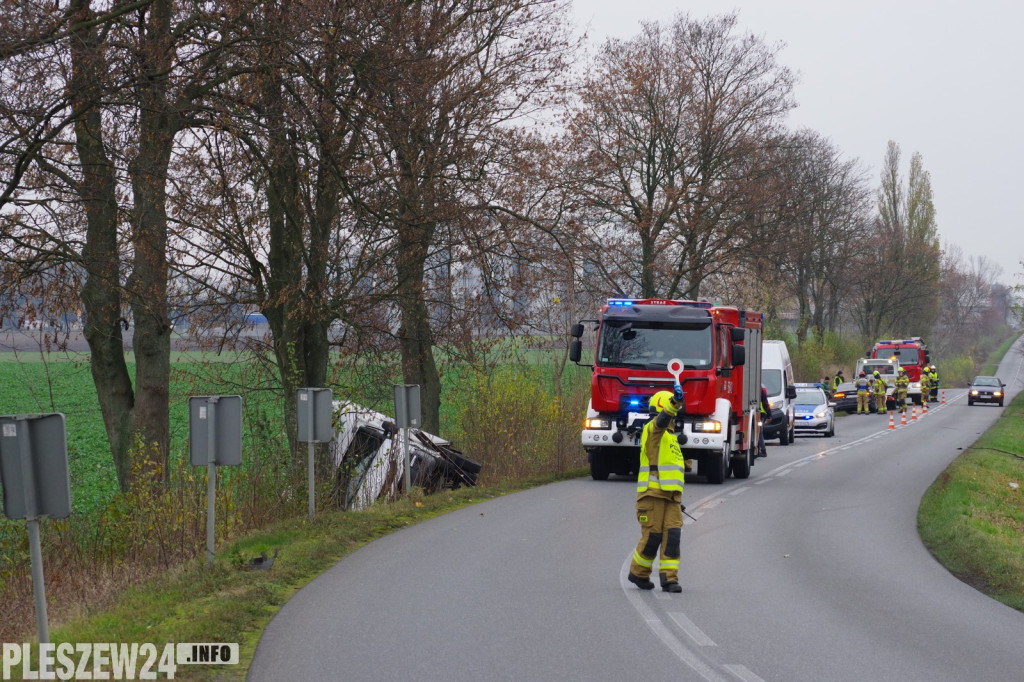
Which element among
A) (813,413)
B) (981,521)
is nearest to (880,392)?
(813,413)

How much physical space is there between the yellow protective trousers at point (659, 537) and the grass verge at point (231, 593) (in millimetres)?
3085

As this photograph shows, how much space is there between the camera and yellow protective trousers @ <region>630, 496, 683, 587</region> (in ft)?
34.3

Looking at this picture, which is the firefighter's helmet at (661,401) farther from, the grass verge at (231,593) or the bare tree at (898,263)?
the bare tree at (898,263)

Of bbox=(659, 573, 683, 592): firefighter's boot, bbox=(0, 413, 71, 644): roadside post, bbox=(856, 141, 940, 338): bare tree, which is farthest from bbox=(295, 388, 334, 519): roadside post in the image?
bbox=(856, 141, 940, 338): bare tree

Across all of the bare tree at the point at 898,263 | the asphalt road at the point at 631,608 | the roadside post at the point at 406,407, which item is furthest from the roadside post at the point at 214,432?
the bare tree at the point at 898,263

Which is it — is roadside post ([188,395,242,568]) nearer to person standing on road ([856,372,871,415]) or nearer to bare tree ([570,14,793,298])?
bare tree ([570,14,793,298])

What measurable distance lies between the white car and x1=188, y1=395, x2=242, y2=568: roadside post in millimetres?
29726

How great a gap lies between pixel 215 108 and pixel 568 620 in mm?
9622

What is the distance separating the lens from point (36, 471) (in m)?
7.19

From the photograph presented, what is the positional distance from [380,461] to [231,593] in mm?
8129

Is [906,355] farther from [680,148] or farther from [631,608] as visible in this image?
[631,608]

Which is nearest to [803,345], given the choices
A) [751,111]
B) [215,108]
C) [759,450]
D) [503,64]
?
[751,111]

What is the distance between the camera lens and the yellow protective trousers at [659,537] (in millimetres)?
10445

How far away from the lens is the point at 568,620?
8.96 m
